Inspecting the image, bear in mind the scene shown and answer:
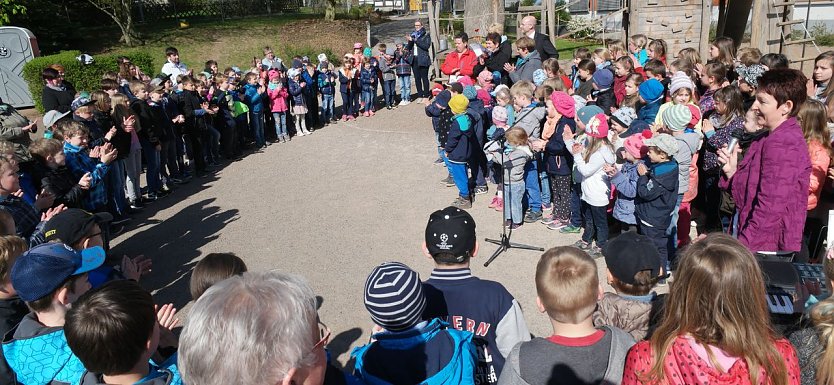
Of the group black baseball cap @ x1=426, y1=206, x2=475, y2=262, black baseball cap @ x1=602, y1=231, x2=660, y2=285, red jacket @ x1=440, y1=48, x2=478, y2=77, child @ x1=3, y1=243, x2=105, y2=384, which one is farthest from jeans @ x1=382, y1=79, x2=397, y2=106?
black baseball cap @ x1=602, y1=231, x2=660, y2=285

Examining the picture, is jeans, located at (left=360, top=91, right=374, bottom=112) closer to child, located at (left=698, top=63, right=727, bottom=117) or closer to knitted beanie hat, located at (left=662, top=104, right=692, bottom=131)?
child, located at (left=698, top=63, right=727, bottom=117)

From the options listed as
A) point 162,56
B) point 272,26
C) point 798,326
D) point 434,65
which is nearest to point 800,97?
point 798,326

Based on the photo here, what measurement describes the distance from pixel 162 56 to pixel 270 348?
27000 mm

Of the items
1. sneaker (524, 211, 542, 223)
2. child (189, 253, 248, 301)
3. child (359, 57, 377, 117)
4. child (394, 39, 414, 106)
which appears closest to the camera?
child (189, 253, 248, 301)

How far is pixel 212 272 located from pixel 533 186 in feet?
17.0

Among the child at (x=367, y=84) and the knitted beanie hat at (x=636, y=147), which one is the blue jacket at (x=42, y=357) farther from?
the child at (x=367, y=84)

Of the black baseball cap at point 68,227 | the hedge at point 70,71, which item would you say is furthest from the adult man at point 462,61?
the hedge at point 70,71

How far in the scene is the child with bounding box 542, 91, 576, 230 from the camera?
22.6 ft

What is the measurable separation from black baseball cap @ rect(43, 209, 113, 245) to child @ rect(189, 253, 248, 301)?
4.77ft

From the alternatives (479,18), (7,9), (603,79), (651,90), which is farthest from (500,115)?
(7,9)

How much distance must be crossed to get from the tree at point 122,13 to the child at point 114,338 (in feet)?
87.2

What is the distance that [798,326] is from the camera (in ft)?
9.02

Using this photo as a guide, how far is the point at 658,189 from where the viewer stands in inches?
207

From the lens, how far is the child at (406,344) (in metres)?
2.60
